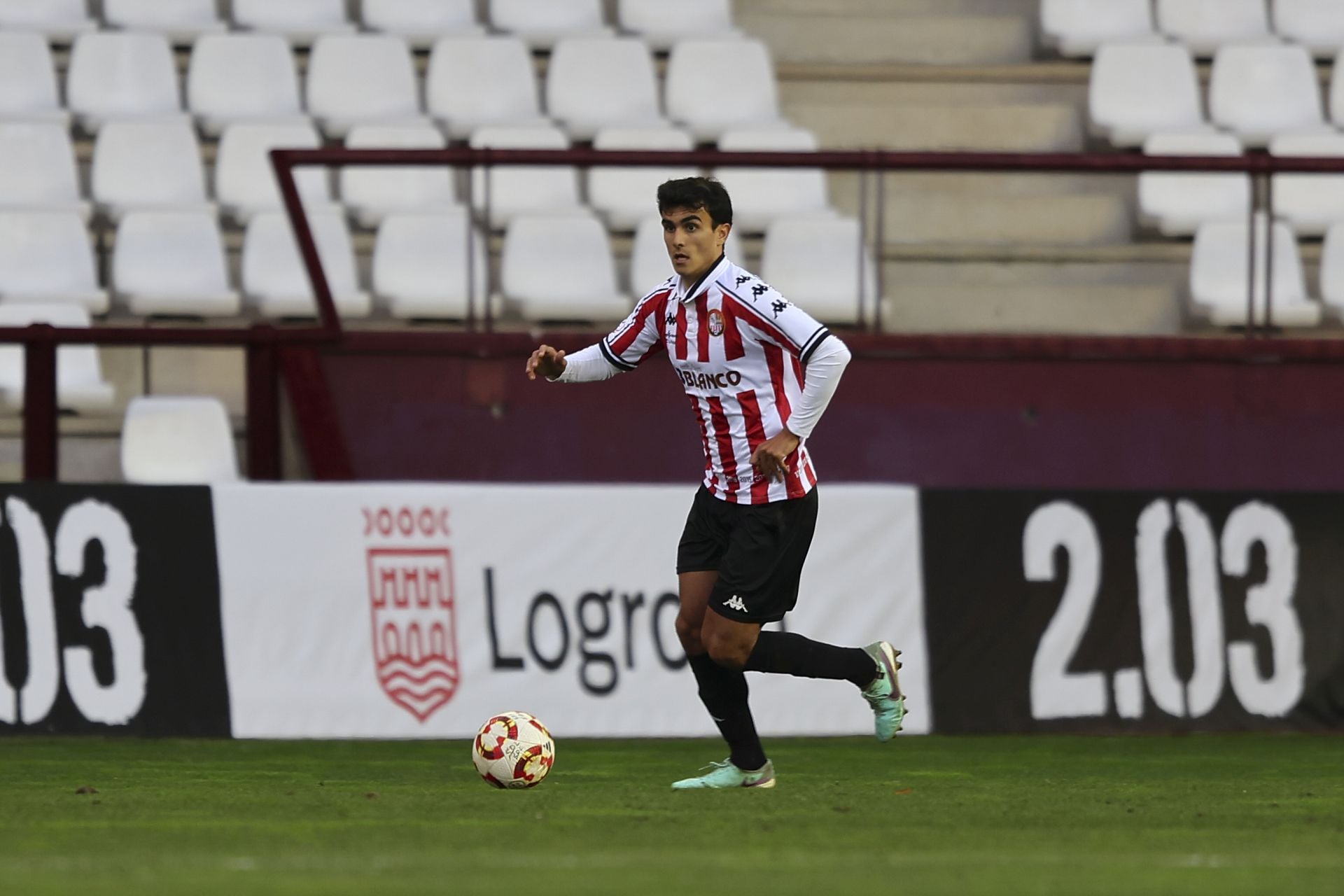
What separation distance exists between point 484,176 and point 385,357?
103 cm

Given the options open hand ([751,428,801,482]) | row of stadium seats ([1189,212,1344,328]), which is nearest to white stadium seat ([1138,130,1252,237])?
row of stadium seats ([1189,212,1344,328])

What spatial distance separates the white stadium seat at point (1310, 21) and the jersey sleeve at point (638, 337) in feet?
28.3

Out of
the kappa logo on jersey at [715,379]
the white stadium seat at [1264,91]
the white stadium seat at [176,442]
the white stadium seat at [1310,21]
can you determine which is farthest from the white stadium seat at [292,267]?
the white stadium seat at [1310,21]

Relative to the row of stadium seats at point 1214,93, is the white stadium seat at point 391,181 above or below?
below

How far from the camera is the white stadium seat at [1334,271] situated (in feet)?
38.9

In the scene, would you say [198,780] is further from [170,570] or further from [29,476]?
[29,476]

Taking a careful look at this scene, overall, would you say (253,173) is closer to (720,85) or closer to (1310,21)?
(720,85)

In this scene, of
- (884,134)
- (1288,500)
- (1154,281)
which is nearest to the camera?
(1288,500)

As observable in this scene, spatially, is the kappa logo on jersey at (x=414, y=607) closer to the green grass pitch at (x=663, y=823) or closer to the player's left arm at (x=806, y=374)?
the green grass pitch at (x=663, y=823)

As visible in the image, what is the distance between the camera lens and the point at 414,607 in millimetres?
9773

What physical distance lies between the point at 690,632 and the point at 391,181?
6.06m

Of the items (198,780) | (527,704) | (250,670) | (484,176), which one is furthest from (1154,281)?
(198,780)

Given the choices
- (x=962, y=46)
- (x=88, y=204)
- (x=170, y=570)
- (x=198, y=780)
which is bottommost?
(x=198, y=780)

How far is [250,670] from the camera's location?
9.67 m
